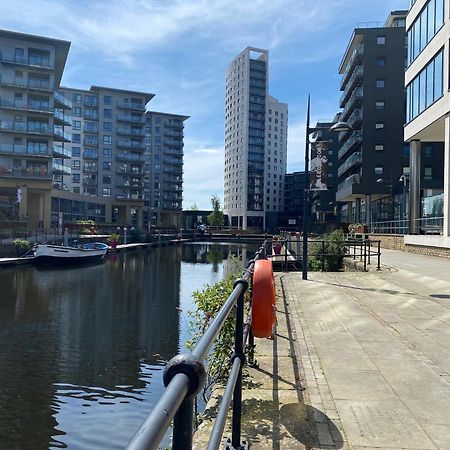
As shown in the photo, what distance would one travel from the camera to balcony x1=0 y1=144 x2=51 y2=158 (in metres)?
57.5

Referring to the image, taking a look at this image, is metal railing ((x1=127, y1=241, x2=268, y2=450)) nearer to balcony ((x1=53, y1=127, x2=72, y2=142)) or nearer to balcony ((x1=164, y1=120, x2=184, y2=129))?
balcony ((x1=53, y1=127, x2=72, y2=142))

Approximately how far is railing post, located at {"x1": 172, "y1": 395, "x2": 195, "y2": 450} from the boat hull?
35.5 meters

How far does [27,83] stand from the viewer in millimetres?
59125

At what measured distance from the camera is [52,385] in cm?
1021

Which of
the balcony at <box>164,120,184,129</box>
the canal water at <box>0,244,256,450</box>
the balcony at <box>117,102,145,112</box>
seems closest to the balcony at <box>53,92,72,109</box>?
the balcony at <box>117,102,145,112</box>

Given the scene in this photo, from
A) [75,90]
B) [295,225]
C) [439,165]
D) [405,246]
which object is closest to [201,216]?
[295,225]

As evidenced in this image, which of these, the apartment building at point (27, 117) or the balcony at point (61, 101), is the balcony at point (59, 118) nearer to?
the apartment building at point (27, 117)

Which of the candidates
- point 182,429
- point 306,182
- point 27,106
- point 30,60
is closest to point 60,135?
point 27,106

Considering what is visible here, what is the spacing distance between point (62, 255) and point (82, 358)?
24.8 meters

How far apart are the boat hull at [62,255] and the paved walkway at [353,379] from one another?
91.6ft

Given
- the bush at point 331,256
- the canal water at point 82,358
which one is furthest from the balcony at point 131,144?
the bush at point 331,256

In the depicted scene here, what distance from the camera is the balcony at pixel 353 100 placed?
56.9 meters

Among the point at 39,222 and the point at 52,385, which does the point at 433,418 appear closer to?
the point at 52,385

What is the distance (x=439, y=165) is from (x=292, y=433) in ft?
158
